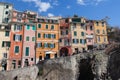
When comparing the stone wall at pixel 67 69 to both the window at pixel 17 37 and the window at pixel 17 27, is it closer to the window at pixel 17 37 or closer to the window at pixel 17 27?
the window at pixel 17 37

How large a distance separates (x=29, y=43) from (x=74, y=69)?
17778 mm

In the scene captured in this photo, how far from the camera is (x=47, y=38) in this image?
59156 millimetres

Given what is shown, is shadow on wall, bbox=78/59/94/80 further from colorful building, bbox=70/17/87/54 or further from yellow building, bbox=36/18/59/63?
colorful building, bbox=70/17/87/54

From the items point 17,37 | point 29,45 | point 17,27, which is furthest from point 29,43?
point 17,27

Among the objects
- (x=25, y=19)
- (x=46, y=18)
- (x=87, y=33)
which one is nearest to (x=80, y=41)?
(x=87, y=33)

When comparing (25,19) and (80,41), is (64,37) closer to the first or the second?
(80,41)

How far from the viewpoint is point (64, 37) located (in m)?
61.6

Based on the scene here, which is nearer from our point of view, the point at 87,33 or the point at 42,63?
the point at 42,63

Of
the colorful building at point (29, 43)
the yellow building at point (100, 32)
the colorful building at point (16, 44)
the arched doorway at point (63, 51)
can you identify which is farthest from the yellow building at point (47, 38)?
the yellow building at point (100, 32)

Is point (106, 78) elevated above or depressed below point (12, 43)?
below

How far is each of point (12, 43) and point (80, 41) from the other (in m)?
20.5

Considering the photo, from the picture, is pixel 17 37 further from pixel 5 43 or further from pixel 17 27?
pixel 5 43

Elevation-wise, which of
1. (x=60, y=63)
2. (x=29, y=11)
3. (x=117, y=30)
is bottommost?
(x=60, y=63)

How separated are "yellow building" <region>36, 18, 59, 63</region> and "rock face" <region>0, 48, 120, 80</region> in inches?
496
